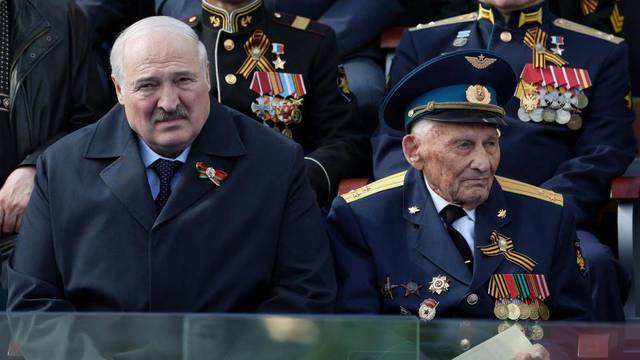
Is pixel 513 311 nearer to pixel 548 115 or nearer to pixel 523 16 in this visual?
pixel 548 115

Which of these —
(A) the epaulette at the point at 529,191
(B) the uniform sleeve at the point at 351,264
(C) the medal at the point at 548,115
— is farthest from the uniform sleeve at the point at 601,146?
(B) the uniform sleeve at the point at 351,264

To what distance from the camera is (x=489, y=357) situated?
2646mm

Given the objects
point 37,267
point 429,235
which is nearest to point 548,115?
point 429,235

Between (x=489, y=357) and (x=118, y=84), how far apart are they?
1480 mm

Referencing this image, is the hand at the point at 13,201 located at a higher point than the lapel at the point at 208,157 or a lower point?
lower

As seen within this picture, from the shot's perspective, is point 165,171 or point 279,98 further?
point 279,98

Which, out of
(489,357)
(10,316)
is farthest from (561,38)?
(10,316)

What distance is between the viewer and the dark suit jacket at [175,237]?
3422 mm

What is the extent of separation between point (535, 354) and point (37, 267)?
56.5 inches

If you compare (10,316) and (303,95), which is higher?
(10,316)

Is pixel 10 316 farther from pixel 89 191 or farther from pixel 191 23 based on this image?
pixel 191 23

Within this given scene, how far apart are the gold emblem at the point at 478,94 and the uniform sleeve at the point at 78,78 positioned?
141 centimetres

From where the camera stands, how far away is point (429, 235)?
373 cm

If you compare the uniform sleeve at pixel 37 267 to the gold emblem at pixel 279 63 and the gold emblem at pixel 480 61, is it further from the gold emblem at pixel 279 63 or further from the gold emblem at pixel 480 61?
the gold emblem at pixel 279 63
